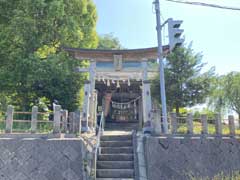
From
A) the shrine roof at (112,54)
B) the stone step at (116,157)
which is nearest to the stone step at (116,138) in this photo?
the stone step at (116,157)

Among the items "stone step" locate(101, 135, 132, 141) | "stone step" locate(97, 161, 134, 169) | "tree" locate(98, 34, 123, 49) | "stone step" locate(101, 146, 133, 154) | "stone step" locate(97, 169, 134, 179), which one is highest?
"tree" locate(98, 34, 123, 49)

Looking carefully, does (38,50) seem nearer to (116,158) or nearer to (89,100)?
(89,100)

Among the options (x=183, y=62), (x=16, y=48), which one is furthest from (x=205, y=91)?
(x=16, y=48)

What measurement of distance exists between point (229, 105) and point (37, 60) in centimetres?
2037

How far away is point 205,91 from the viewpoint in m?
13.9

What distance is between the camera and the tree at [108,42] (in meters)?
26.9

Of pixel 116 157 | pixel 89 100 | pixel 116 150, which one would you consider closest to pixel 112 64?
pixel 89 100

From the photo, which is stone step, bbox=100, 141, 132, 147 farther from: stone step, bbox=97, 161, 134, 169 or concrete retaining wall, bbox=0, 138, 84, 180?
concrete retaining wall, bbox=0, 138, 84, 180

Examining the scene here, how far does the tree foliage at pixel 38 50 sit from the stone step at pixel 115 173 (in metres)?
6.64

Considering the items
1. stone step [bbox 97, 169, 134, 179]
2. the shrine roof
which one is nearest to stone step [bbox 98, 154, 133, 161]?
stone step [bbox 97, 169, 134, 179]

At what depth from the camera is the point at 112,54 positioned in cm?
1056

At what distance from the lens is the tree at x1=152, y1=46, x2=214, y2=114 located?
13961mm

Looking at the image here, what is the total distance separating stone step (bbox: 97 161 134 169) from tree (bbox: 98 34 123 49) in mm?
20236

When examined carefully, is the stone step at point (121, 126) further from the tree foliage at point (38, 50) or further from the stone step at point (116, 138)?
the stone step at point (116, 138)
